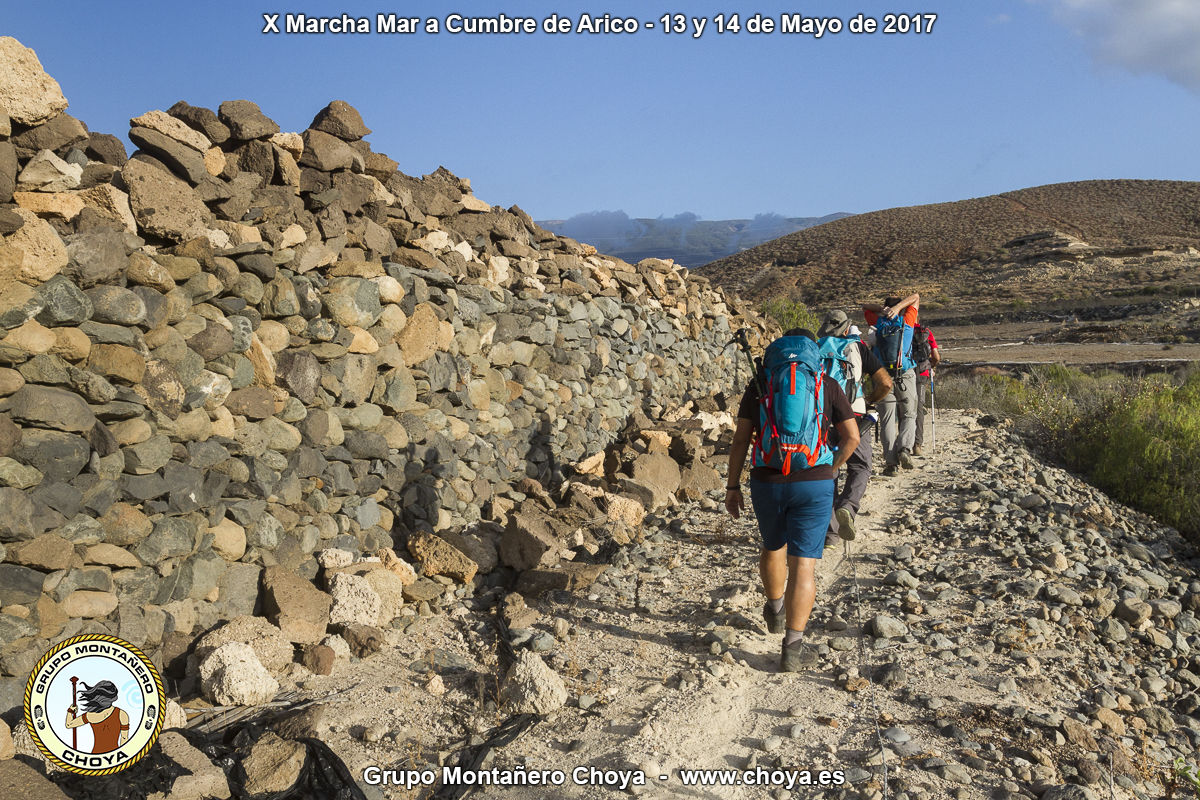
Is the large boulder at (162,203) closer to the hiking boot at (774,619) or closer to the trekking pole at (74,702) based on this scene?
the trekking pole at (74,702)

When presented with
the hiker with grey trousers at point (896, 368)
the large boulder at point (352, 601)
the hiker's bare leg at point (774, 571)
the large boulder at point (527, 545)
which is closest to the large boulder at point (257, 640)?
the large boulder at point (352, 601)

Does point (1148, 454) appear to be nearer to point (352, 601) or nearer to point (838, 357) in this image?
point (838, 357)

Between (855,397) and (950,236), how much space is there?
52450 millimetres

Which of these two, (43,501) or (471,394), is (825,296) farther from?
(43,501)

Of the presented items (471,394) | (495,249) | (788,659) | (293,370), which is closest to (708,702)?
(788,659)

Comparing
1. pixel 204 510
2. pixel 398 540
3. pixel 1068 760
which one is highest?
pixel 204 510

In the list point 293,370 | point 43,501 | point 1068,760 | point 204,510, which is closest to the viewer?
point 1068,760

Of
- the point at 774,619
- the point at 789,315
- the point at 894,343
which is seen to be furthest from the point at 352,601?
the point at 789,315

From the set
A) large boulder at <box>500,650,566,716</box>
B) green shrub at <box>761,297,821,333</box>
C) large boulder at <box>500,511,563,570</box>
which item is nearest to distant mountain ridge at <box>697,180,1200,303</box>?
green shrub at <box>761,297,821,333</box>

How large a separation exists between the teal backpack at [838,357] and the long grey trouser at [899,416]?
2749 mm

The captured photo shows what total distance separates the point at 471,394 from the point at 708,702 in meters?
4.04

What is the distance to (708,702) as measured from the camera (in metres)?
4.42

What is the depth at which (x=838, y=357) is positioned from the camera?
5.62 m

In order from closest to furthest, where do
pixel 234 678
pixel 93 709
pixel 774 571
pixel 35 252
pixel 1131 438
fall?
pixel 93 709 < pixel 35 252 < pixel 234 678 < pixel 774 571 < pixel 1131 438
